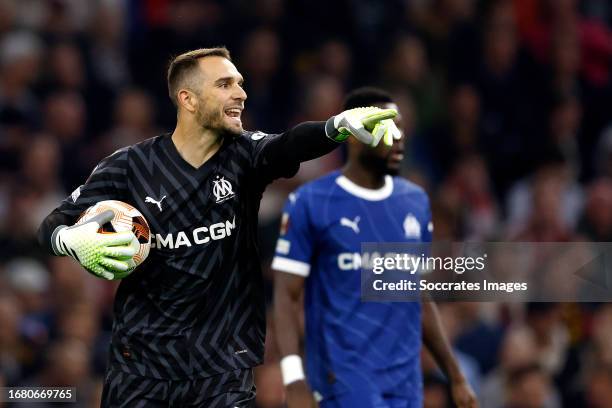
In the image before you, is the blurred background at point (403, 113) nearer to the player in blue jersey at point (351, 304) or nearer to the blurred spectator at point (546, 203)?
the blurred spectator at point (546, 203)

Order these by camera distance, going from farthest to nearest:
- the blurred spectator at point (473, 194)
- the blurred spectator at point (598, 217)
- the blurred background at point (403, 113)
Answer: the blurred spectator at point (473, 194)
the blurred spectator at point (598, 217)
the blurred background at point (403, 113)

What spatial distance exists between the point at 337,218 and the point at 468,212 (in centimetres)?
466

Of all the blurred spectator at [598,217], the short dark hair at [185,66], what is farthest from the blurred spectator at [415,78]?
the short dark hair at [185,66]

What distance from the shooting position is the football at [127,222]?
19.3ft

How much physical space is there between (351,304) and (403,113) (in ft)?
15.2

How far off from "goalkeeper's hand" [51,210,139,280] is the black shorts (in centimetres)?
53

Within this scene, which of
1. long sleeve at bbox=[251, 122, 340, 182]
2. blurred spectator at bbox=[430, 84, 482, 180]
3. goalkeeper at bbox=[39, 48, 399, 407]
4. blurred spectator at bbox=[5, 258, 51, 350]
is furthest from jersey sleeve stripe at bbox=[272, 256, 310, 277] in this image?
blurred spectator at bbox=[430, 84, 482, 180]

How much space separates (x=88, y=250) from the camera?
5801mm

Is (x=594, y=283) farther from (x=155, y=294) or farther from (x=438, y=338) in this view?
(x=155, y=294)

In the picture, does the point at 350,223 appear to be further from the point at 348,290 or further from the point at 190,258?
the point at 190,258

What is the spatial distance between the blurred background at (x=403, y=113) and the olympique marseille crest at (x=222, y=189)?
362 cm

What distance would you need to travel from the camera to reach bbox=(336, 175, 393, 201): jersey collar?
726cm

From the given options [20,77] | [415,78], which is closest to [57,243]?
[20,77]

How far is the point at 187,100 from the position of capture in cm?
622
